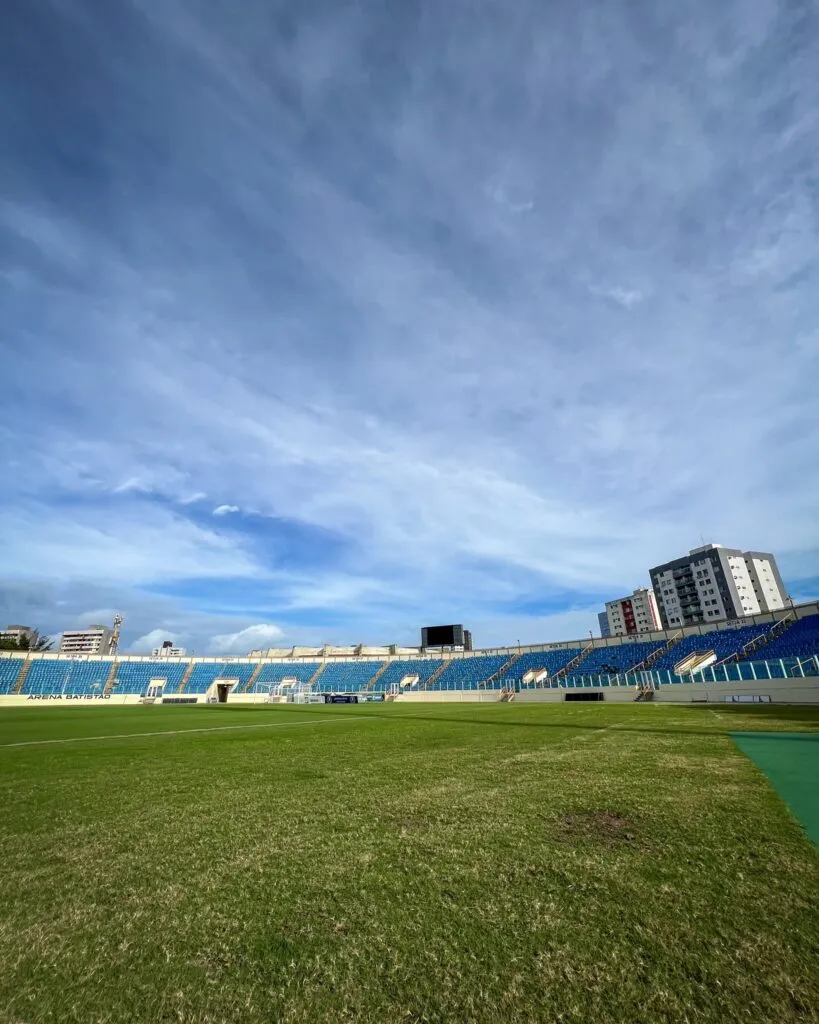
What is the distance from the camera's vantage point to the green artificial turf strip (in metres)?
4.74

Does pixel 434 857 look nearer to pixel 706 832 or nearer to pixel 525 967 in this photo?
pixel 525 967

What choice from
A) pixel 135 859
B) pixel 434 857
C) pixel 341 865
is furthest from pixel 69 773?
pixel 434 857

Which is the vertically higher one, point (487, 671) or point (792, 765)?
point (487, 671)

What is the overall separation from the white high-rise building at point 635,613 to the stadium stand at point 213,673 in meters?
80.6

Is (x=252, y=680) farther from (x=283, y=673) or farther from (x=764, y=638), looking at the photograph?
(x=764, y=638)

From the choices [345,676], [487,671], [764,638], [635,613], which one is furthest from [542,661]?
[635,613]

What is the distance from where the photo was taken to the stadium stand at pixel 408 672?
68.2 meters

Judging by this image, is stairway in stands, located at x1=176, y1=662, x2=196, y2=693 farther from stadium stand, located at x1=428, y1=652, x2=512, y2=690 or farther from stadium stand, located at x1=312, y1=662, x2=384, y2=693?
stadium stand, located at x1=428, y1=652, x2=512, y2=690

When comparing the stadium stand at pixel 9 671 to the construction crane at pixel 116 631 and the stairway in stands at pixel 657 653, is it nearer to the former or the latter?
the construction crane at pixel 116 631

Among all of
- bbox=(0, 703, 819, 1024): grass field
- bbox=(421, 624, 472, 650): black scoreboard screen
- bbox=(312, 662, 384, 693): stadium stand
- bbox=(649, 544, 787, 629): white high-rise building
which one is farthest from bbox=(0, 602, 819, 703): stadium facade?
bbox=(649, 544, 787, 629): white high-rise building

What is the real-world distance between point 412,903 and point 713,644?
5248cm

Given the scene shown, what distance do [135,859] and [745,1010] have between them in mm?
3896

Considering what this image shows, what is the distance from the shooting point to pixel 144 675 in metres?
64.1

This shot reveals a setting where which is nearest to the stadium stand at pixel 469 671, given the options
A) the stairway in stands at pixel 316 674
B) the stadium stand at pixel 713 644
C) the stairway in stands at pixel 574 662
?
the stairway in stands at pixel 574 662
